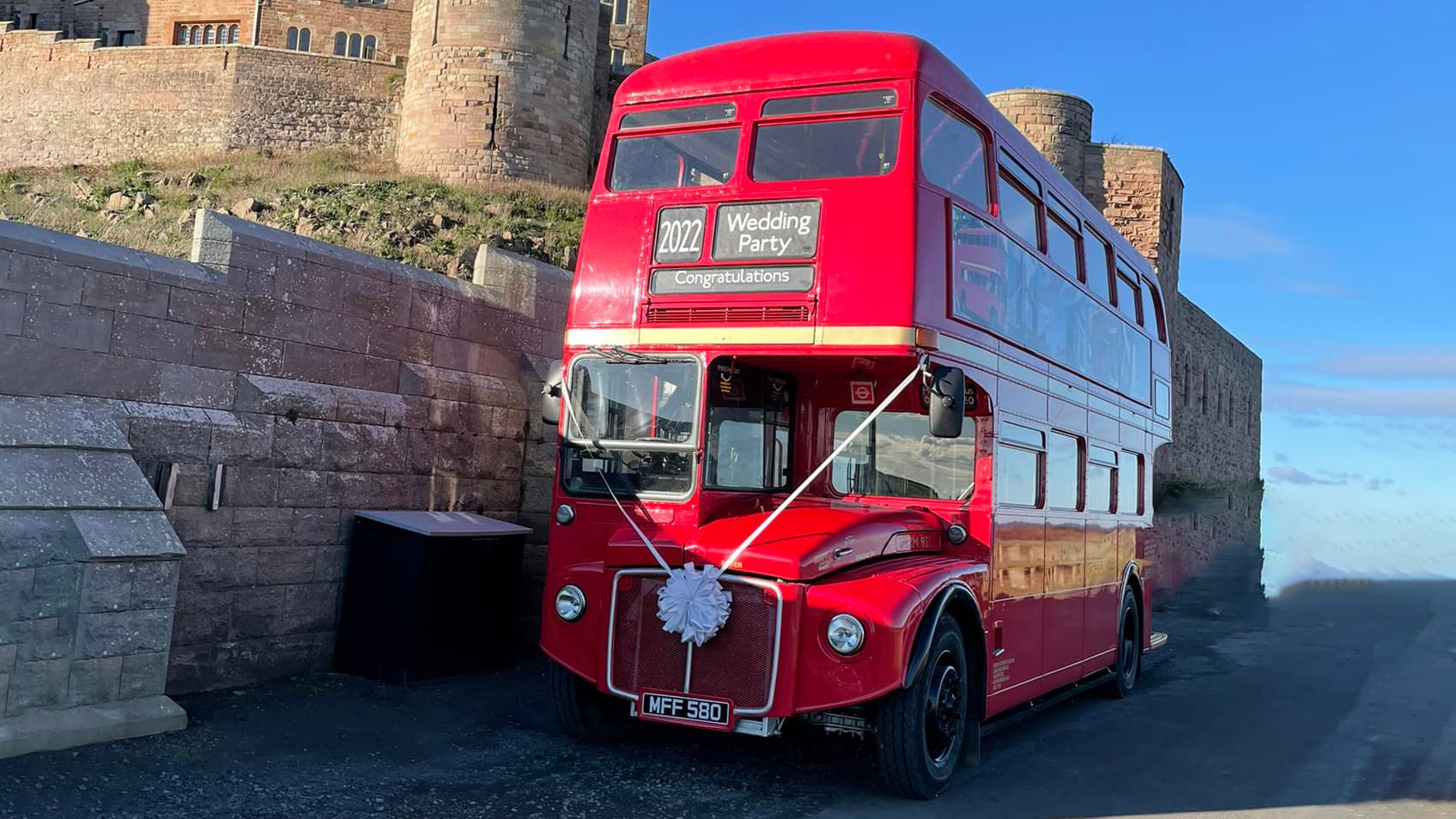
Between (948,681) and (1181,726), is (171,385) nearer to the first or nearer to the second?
(948,681)

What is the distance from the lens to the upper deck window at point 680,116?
278 inches

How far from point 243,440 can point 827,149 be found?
4.18 metres

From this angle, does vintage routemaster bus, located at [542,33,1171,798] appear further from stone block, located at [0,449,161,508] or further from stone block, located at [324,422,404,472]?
stone block, located at [0,449,161,508]

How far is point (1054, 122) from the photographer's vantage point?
1085 inches

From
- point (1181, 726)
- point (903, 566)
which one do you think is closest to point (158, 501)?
point (903, 566)

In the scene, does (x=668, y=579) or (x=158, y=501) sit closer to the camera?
(x=668, y=579)

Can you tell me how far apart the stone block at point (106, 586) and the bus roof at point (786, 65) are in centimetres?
401

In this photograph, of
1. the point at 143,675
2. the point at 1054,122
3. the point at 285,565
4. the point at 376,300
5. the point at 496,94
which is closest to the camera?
the point at 143,675

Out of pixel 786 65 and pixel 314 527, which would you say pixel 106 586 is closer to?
pixel 314 527

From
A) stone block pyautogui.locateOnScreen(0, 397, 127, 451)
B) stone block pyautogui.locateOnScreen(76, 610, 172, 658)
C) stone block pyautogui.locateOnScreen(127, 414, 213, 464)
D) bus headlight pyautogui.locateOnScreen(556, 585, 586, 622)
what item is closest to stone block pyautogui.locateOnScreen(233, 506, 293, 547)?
stone block pyautogui.locateOnScreen(127, 414, 213, 464)

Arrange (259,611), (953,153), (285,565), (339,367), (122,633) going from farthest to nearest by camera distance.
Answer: (339,367)
(285,565)
(259,611)
(953,153)
(122,633)

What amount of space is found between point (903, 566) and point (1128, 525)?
17.5 ft

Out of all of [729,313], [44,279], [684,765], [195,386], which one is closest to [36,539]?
[44,279]

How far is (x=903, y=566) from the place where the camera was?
20.9ft
